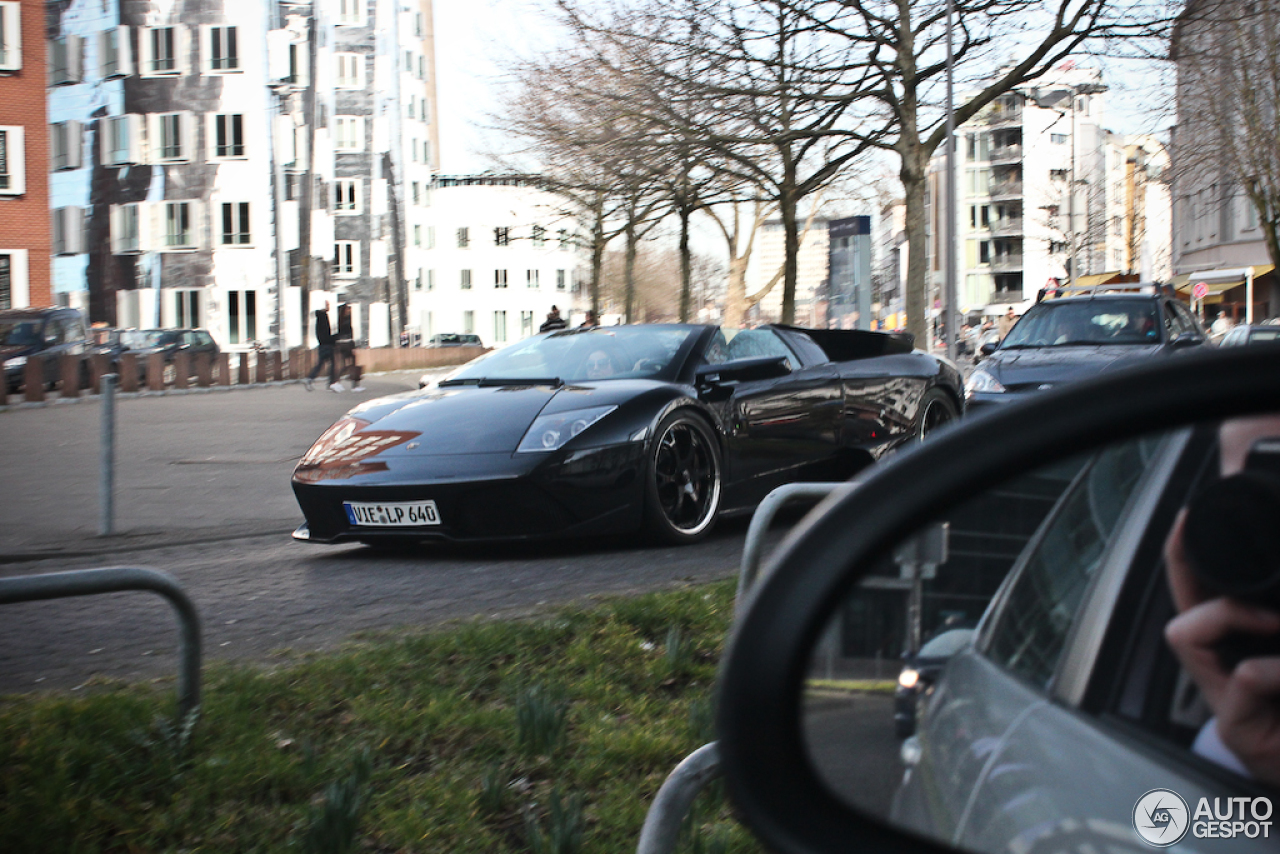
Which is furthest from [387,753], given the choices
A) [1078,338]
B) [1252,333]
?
[1252,333]

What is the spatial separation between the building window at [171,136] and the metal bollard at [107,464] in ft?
134

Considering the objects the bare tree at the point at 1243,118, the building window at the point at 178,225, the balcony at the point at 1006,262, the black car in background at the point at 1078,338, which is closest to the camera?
the black car in background at the point at 1078,338

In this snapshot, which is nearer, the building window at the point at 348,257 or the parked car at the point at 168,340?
the parked car at the point at 168,340

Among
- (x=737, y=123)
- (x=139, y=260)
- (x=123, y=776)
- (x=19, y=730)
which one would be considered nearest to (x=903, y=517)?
Answer: (x=123, y=776)

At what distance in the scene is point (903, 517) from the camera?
3.22 feet

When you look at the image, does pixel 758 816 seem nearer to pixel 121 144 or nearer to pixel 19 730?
pixel 19 730

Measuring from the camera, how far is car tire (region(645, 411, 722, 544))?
6.76m

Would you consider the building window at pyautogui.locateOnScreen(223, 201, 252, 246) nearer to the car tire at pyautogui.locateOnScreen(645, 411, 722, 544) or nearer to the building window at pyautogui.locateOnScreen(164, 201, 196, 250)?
the building window at pyautogui.locateOnScreen(164, 201, 196, 250)

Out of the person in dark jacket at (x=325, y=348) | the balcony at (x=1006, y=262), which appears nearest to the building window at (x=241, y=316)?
the person in dark jacket at (x=325, y=348)

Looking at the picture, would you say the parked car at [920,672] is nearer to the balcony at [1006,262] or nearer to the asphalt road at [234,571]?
the asphalt road at [234,571]

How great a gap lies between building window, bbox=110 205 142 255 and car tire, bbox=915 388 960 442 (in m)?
43.1

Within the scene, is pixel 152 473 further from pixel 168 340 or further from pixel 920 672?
pixel 168 340

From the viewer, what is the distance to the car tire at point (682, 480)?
6.76 metres

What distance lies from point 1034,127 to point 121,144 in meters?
73.6
